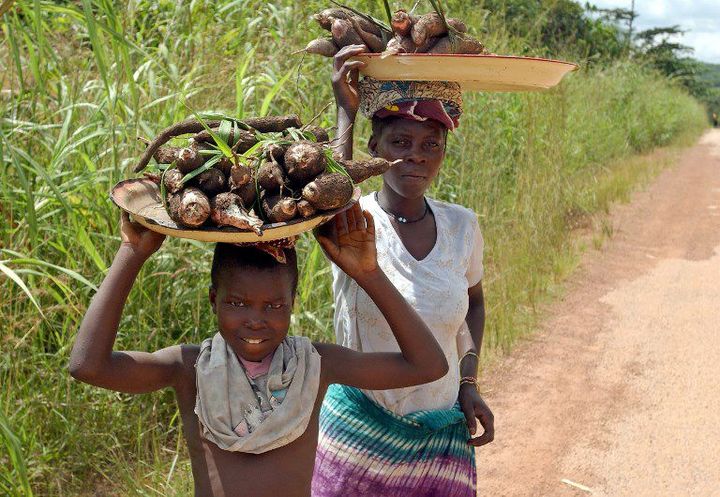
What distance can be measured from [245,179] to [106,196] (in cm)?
201

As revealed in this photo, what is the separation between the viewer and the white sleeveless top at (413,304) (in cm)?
243

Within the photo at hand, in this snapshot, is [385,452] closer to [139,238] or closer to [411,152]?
[411,152]

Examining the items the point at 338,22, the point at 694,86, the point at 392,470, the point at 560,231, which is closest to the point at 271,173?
the point at 338,22

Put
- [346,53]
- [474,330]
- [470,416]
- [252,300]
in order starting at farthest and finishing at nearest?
[474,330] < [470,416] < [346,53] < [252,300]

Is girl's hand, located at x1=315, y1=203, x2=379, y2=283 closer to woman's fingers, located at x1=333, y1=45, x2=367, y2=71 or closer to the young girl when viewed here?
the young girl

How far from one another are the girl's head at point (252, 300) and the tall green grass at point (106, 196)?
2.10 ft

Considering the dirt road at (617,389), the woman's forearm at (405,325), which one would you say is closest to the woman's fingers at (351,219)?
the woman's forearm at (405,325)

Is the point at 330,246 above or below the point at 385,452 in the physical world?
above

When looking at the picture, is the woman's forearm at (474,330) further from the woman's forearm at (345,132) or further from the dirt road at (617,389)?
the dirt road at (617,389)

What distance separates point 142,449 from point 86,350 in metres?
1.81

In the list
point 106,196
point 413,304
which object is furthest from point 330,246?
point 106,196

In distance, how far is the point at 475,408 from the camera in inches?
99.8

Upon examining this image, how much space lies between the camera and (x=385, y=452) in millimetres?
2436

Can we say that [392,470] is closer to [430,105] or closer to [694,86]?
[430,105]
